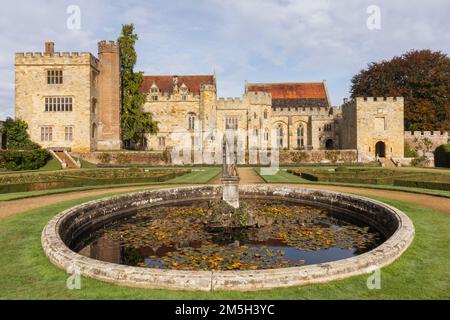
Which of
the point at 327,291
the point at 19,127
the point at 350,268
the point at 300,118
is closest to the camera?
the point at 327,291

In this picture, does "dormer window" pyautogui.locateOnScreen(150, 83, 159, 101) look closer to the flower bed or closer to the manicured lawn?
the manicured lawn

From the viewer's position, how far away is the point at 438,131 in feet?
132

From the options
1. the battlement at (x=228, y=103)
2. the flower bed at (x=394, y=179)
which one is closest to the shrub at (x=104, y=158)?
the battlement at (x=228, y=103)

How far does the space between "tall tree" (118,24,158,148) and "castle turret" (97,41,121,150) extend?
152 centimetres

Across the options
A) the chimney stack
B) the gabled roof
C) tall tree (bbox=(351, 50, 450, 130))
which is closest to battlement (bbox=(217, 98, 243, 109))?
the gabled roof

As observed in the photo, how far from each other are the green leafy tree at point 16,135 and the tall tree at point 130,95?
33.8 ft

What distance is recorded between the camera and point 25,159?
2855 centimetres

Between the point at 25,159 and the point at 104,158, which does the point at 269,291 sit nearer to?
the point at 25,159

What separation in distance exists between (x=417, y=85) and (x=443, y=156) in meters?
16.6

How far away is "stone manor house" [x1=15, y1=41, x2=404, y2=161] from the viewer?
36.5m

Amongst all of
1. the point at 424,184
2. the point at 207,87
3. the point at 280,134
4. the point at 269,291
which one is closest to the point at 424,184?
the point at 424,184
